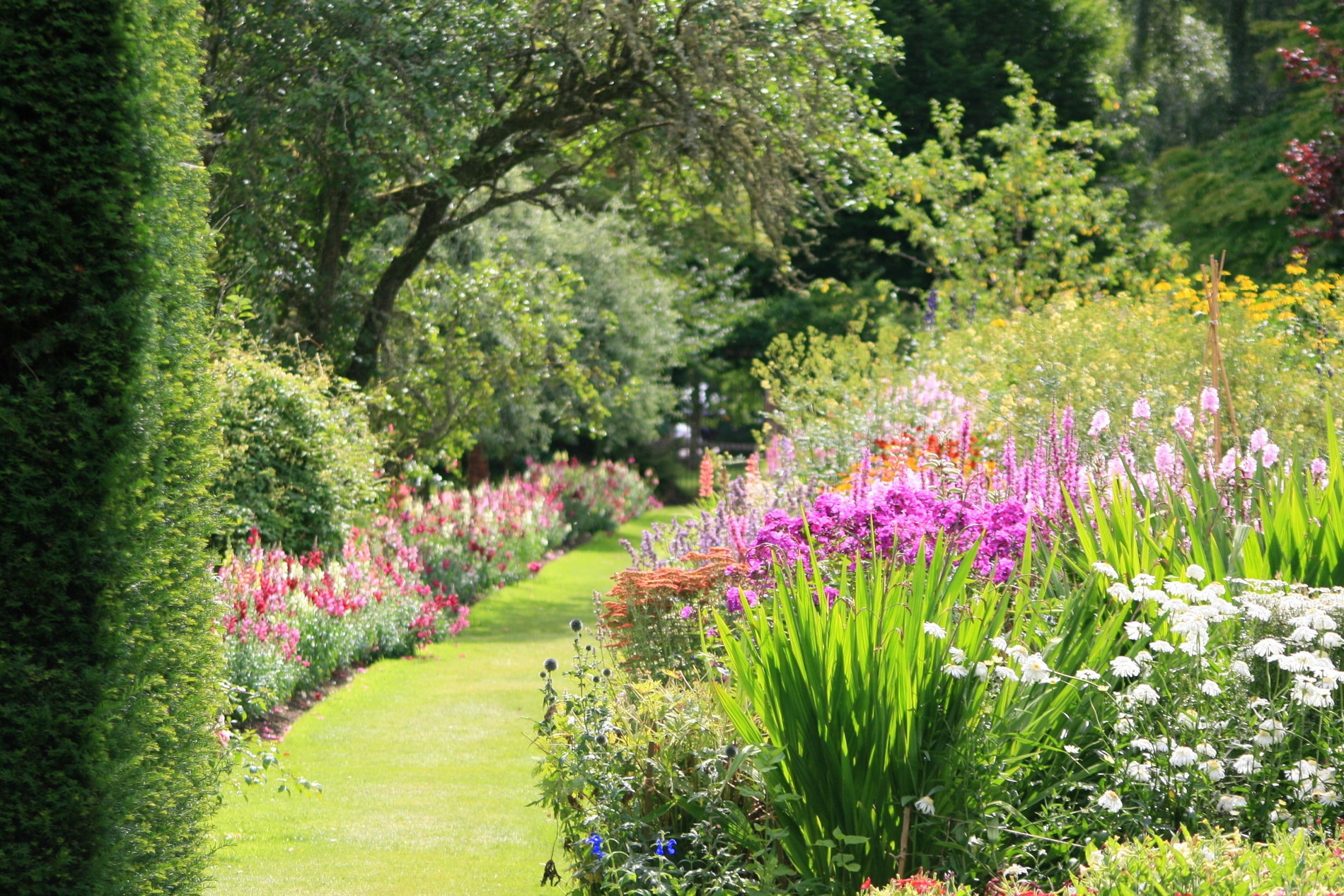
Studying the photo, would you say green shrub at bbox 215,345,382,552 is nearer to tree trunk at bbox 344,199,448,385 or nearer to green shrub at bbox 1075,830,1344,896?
tree trunk at bbox 344,199,448,385

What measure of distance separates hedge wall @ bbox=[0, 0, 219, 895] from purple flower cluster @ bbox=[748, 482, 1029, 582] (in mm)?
2433

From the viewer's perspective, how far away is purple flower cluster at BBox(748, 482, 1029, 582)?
5039 millimetres

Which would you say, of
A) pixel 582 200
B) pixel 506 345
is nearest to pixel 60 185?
pixel 582 200

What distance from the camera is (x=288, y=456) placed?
9.74m

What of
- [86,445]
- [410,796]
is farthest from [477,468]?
[86,445]

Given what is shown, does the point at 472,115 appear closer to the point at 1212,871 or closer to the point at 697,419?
the point at 1212,871

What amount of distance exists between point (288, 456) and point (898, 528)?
616 cm

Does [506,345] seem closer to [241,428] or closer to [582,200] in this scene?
[582,200]

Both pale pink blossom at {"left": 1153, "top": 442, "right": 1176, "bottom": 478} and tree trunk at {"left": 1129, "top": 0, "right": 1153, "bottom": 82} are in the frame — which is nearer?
pale pink blossom at {"left": 1153, "top": 442, "right": 1176, "bottom": 478}

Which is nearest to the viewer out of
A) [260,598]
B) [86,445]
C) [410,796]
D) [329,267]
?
A: [86,445]

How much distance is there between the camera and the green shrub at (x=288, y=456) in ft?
30.1

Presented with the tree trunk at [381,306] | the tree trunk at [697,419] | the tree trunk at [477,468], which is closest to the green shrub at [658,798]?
the tree trunk at [381,306]

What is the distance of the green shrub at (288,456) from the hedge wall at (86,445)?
212 inches

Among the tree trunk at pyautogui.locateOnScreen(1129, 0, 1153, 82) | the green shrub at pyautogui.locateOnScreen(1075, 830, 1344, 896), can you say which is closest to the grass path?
the green shrub at pyautogui.locateOnScreen(1075, 830, 1344, 896)
